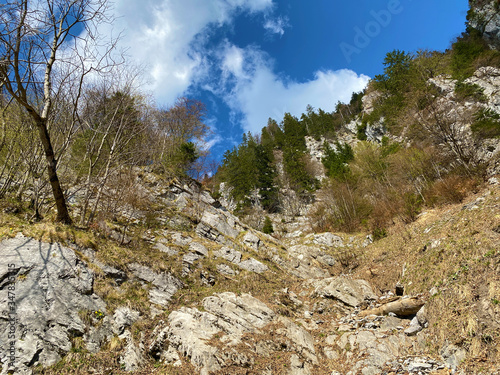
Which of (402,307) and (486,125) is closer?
(402,307)

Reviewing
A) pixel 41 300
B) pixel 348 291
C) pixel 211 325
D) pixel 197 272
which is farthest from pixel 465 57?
pixel 41 300

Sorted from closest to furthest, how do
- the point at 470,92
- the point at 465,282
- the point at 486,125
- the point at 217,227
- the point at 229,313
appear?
the point at 465,282
the point at 229,313
the point at 217,227
the point at 486,125
the point at 470,92

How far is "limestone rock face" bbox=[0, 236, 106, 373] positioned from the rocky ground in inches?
0.9

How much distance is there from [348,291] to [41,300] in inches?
402

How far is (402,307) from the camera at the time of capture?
272 inches

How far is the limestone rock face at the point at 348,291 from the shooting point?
9.12 metres

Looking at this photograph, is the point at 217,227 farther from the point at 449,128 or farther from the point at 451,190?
the point at 449,128

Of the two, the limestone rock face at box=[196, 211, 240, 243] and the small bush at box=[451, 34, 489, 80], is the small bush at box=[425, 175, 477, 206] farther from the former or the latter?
the small bush at box=[451, 34, 489, 80]

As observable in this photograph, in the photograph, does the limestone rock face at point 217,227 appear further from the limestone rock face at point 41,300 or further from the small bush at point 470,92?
the small bush at point 470,92

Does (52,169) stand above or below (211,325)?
above

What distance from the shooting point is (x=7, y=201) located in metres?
9.02

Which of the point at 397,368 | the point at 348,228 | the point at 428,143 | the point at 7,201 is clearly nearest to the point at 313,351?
the point at 397,368

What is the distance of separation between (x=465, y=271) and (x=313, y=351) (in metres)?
4.66

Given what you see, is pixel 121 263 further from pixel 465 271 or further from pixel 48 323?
pixel 465 271
